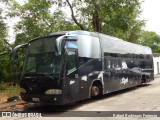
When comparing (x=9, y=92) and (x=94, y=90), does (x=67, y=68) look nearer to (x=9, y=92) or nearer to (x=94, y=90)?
(x=94, y=90)

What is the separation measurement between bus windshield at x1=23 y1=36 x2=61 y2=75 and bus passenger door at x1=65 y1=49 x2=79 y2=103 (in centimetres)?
48

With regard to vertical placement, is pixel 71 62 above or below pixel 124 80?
above

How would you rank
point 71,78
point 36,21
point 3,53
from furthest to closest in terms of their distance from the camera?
point 36,21 < point 3,53 < point 71,78

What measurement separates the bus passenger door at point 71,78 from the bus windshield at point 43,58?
0.48m

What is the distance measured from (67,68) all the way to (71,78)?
0.44m

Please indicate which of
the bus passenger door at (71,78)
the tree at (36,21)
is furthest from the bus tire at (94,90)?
the tree at (36,21)

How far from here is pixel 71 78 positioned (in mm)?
10664

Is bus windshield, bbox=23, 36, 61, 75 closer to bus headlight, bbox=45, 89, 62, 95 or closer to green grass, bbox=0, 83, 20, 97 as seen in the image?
bus headlight, bbox=45, 89, 62, 95

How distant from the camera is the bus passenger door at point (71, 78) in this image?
34.2ft

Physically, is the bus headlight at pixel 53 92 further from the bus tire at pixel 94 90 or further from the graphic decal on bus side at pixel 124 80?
the graphic decal on bus side at pixel 124 80

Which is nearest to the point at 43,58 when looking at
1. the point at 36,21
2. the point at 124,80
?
the point at 124,80

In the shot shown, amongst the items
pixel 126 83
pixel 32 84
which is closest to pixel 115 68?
pixel 126 83

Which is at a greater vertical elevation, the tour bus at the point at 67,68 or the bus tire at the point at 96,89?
the tour bus at the point at 67,68

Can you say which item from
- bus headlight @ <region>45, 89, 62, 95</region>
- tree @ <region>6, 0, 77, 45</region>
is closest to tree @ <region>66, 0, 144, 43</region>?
tree @ <region>6, 0, 77, 45</region>
